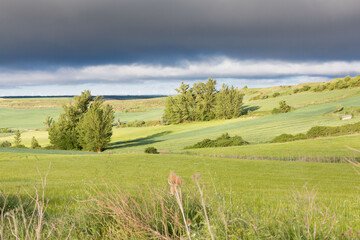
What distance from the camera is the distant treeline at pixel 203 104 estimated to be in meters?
76.7

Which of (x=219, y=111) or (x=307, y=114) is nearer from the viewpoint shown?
A: (x=307, y=114)

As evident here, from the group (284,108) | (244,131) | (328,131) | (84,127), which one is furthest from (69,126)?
(284,108)

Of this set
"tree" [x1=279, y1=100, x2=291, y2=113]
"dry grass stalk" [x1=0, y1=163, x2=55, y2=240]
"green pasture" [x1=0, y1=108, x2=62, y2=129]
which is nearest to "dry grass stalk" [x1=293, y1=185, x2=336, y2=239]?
"dry grass stalk" [x1=0, y1=163, x2=55, y2=240]

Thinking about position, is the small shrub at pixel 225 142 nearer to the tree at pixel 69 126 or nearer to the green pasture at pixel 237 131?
the green pasture at pixel 237 131

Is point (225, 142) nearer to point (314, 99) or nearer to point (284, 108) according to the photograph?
point (284, 108)

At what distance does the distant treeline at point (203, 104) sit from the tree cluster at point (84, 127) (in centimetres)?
2913

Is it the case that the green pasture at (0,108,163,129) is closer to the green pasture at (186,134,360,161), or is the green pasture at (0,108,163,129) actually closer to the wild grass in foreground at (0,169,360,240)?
the green pasture at (186,134,360,161)

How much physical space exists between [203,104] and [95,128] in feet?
127

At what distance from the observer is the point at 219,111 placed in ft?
251

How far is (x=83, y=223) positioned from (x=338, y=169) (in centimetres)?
1826

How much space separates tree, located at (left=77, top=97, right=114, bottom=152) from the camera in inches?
1807

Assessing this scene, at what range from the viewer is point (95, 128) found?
4609 centimetres

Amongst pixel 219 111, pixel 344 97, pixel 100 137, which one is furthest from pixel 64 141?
pixel 344 97

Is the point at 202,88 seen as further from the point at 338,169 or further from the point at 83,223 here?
the point at 83,223
